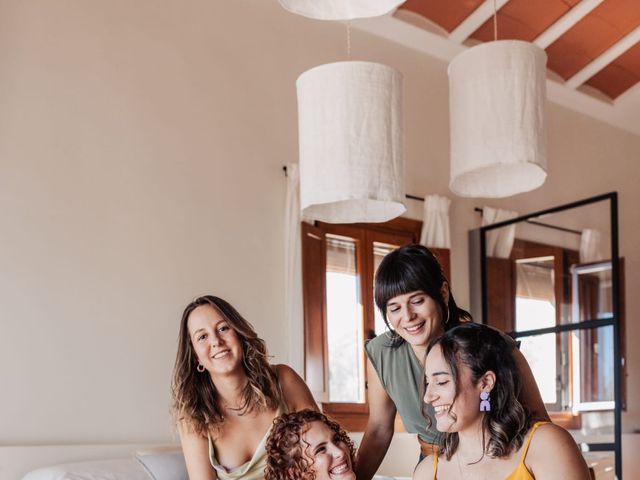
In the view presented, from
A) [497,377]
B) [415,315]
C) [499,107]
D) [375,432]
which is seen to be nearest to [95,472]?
[375,432]

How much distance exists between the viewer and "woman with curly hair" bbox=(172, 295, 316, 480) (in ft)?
9.05

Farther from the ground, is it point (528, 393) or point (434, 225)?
point (434, 225)

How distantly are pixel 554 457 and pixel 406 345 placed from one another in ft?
2.49

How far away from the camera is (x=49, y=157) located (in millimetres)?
3959

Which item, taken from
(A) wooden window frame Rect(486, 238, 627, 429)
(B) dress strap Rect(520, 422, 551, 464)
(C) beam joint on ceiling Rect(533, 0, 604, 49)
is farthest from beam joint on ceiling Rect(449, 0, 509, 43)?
(B) dress strap Rect(520, 422, 551, 464)

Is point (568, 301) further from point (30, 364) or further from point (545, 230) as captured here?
point (30, 364)

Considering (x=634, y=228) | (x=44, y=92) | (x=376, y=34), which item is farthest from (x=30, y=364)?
(x=634, y=228)

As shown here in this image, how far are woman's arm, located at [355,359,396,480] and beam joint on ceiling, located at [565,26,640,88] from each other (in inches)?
168

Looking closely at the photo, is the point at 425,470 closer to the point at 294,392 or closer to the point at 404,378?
the point at 404,378

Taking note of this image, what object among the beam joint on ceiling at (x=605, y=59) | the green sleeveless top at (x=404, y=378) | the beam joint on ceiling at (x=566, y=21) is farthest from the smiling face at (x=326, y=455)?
the beam joint on ceiling at (x=605, y=59)

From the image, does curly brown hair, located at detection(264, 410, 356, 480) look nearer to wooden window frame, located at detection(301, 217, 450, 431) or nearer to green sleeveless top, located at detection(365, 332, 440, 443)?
green sleeveless top, located at detection(365, 332, 440, 443)

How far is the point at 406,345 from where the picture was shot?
8.45 ft

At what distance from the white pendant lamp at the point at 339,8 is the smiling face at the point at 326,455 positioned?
1.04 metres

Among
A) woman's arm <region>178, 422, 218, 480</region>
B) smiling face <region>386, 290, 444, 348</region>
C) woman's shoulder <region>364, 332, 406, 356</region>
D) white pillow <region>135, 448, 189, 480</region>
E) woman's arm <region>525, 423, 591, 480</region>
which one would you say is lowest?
white pillow <region>135, 448, 189, 480</region>
